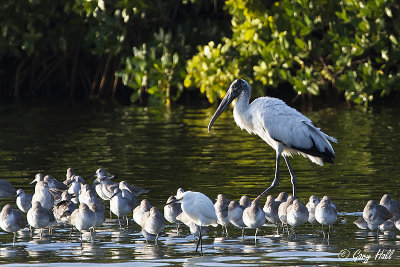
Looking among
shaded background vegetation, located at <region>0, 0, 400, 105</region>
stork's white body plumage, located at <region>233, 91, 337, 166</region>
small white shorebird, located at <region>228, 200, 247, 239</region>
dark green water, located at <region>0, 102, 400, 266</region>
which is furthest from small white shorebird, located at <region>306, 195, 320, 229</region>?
shaded background vegetation, located at <region>0, 0, 400, 105</region>

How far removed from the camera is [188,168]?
573 inches

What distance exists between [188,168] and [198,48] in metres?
9.35

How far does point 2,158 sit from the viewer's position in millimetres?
16078

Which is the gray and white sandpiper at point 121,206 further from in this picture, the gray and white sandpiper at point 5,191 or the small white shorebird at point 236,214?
the gray and white sandpiper at point 5,191

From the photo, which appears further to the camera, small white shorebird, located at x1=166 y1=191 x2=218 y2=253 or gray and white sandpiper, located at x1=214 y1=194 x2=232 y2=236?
gray and white sandpiper, located at x1=214 y1=194 x2=232 y2=236

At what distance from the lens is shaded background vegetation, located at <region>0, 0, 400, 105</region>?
71.1 feet

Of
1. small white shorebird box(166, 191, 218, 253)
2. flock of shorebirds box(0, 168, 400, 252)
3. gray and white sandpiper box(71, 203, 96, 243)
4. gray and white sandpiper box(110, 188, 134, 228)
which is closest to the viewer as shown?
small white shorebird box(166, 191, 218, 253)

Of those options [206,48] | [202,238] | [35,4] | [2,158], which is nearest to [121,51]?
[35,4]

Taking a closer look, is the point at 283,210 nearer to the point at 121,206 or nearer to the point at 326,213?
the point at 326,213

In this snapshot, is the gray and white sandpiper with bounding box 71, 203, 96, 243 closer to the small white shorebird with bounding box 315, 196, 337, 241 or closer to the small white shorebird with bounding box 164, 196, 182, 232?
the small white shorebird with bounding box 164, 196, 182, 232

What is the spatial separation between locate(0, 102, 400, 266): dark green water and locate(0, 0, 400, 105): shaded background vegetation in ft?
2.88

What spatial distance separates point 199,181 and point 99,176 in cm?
150

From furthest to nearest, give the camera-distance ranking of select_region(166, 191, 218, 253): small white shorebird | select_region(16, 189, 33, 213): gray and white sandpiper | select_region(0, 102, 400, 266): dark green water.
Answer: select_region(16, 189, 33, 213): gray and white sandpiper < select_region(166, 191, 218, 253): small white shorebird < select_region(0, 102, 400, 266): dark green water

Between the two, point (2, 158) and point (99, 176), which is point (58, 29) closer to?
point (2, 158)
